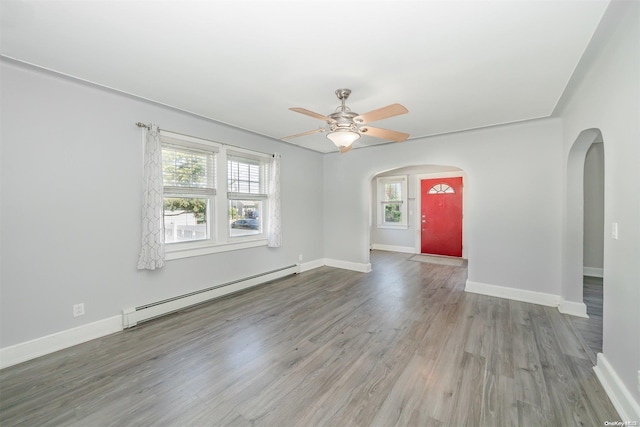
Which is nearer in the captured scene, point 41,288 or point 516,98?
point 41,288

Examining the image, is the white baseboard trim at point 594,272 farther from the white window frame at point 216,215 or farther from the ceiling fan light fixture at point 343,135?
the white window frame at point 216,215

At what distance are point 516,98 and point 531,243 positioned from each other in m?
2.08

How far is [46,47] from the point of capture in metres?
2.04

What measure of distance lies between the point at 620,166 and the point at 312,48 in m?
2.35

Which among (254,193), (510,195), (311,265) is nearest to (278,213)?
(254,193)

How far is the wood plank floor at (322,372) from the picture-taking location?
1741mm

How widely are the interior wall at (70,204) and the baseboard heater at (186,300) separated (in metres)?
0.09

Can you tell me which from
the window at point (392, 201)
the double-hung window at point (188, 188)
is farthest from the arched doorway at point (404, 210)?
the double-hung window at point (188, 188)

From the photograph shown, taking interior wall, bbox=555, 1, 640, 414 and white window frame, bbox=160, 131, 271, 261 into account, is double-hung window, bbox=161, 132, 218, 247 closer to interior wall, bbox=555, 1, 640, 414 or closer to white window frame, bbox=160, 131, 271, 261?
white window frame, bbox=160, 131, 271, 261

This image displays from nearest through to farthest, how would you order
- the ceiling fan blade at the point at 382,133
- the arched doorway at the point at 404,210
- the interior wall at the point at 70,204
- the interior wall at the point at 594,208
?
the interior wall at the point at 70,204 → the ceiling fan blade at the point at 382,133 → the interior wall at the point at 594,208 → the arched doorway at the point at 404,210

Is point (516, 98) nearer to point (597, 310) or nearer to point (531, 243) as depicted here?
point (531, 243)

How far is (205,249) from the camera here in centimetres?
373

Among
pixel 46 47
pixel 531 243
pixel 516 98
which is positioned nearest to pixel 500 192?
pixel 531 243

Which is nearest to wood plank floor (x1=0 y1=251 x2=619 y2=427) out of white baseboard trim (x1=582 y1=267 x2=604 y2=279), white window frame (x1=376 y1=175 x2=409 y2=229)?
white baseboard trim (x1=582 y1=267 x2=604 y2=279)
